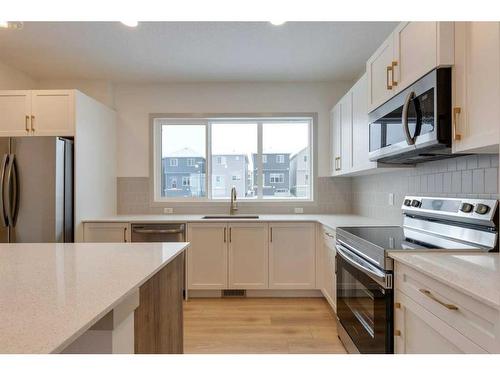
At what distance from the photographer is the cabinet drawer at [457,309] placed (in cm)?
95

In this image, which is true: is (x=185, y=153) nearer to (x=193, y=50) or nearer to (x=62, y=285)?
(x=193, y=50)

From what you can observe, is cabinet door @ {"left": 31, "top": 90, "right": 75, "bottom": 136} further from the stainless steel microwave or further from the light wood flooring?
the stainless steel microwave

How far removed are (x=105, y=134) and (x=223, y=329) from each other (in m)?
2.56

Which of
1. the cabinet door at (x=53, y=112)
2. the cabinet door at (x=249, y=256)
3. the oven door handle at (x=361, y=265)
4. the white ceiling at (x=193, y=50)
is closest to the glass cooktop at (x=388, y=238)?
the oven door handle at (x=361, y=265)

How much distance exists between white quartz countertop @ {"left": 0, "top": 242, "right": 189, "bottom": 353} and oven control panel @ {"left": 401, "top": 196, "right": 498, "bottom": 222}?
1.52 m

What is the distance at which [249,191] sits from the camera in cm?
414

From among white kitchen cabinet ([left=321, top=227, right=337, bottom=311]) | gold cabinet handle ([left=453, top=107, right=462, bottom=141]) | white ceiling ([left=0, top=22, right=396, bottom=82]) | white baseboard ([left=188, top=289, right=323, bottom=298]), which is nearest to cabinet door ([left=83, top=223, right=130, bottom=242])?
white baseboard ([left=188, top=289, right=323, bottom=298])

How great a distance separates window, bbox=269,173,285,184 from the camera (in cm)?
414

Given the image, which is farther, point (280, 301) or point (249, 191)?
point (249, 191)

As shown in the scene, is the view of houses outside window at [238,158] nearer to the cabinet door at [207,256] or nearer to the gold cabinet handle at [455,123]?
the cabinet door at [207,256]

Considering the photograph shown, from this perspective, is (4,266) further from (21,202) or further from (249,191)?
(249,191)

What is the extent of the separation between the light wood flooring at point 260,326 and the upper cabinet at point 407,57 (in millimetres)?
1827

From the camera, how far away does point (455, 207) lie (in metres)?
1.80
